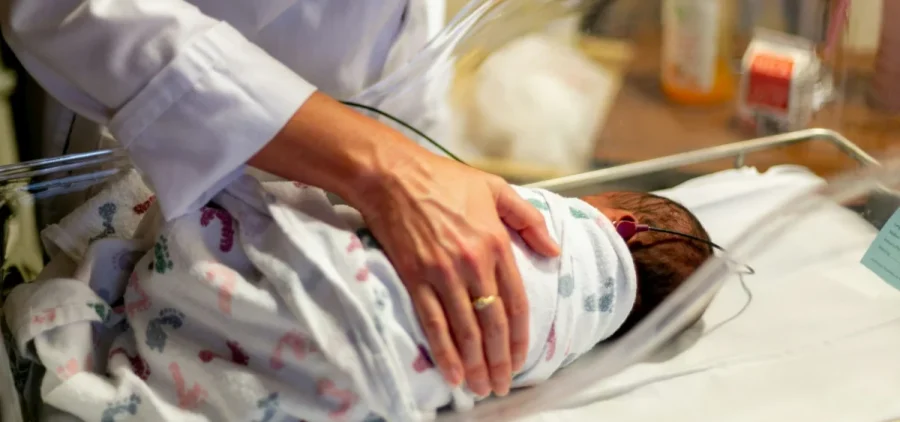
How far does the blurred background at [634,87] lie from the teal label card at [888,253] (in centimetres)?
23

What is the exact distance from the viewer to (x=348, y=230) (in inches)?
28.8

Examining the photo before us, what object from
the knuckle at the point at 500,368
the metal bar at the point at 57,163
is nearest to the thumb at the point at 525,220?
the knuckle at the point at 500,368

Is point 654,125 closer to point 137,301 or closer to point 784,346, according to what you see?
point 784,346

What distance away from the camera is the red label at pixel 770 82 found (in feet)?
4.03

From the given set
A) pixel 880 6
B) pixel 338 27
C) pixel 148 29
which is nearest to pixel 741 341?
pixel 880 6

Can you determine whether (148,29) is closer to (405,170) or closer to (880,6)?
(405,170)

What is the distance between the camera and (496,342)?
71 cm

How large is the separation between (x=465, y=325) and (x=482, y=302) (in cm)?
2

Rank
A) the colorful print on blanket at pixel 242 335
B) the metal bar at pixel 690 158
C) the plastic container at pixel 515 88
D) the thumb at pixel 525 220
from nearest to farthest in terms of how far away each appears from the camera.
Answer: the colorful print on blanket at pixel 242 335
the thumb at pixel 525 220
the plastic container at pixel 515 88
the metal bar at pixel 690 158

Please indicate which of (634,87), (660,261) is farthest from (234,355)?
(634,87)

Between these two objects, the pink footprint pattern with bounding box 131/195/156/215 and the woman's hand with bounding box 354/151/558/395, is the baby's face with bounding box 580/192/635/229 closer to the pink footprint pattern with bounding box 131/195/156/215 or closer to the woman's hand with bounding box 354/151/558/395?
the woman's hand with bounding box 354/151/558/395

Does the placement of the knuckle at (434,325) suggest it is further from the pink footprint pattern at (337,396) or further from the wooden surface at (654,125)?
the wooden surface at (654,125)

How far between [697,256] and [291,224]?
18.1 inches

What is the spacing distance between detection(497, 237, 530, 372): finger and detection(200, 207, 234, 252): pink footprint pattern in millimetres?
241
